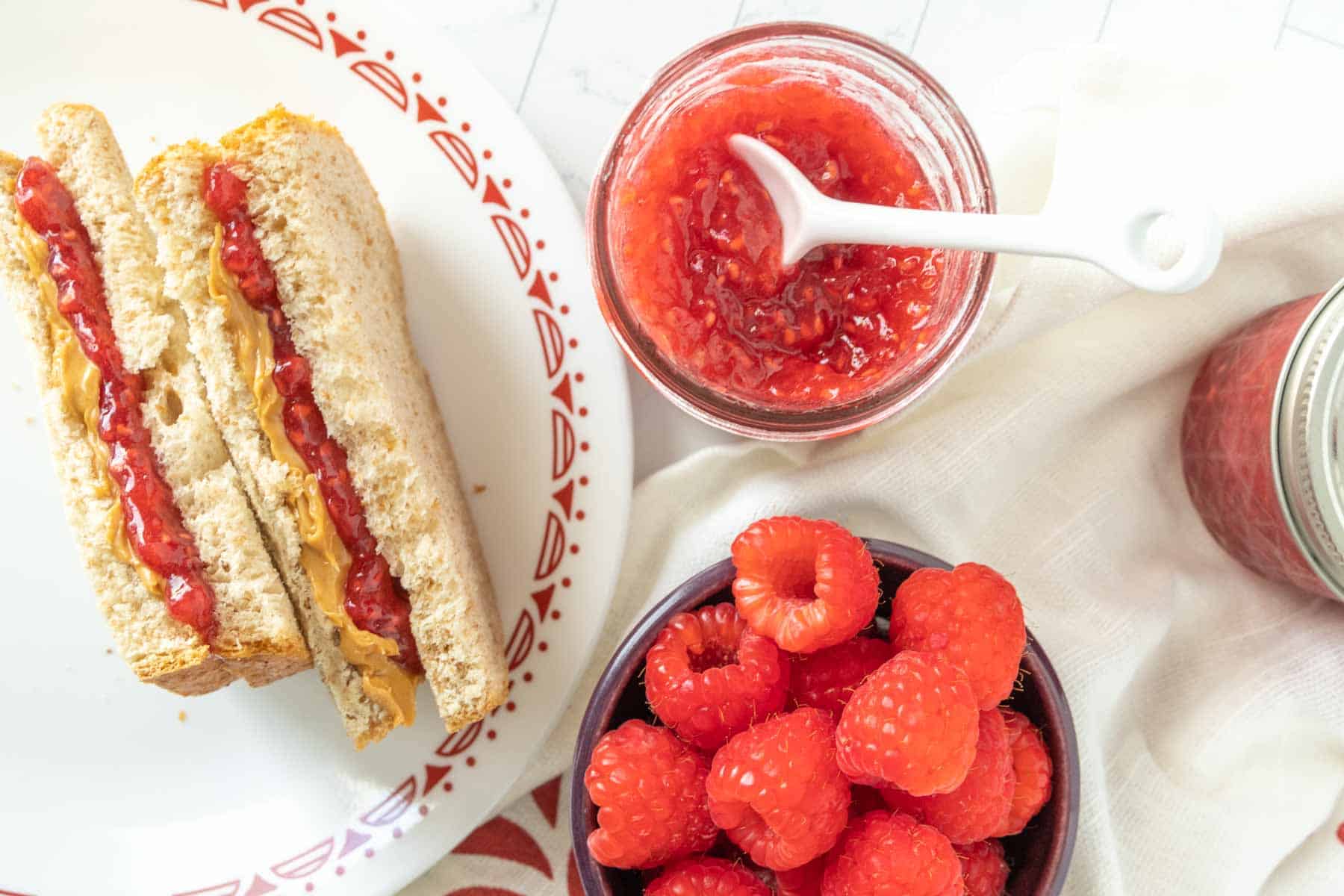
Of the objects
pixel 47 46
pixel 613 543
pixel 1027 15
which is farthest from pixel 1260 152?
pixel 47 46

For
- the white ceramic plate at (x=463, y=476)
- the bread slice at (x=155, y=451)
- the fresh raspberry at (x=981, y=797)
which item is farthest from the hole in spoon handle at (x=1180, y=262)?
the bread slice at (x=155, y=451)

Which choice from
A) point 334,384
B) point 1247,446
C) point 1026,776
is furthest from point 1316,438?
point 334,384

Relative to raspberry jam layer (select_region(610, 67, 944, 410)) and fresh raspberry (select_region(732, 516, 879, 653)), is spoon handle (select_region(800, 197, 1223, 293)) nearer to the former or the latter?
raspberry jam layer (select_region(610, 67, 944, 410))

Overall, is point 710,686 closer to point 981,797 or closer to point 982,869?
point 981,797

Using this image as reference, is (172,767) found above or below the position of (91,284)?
below

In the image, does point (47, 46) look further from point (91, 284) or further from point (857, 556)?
point (857, 556)

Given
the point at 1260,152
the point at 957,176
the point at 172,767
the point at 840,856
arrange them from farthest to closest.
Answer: the point at 172,767, the point at 1260,152, the point at 957,176, the point at 840,856
